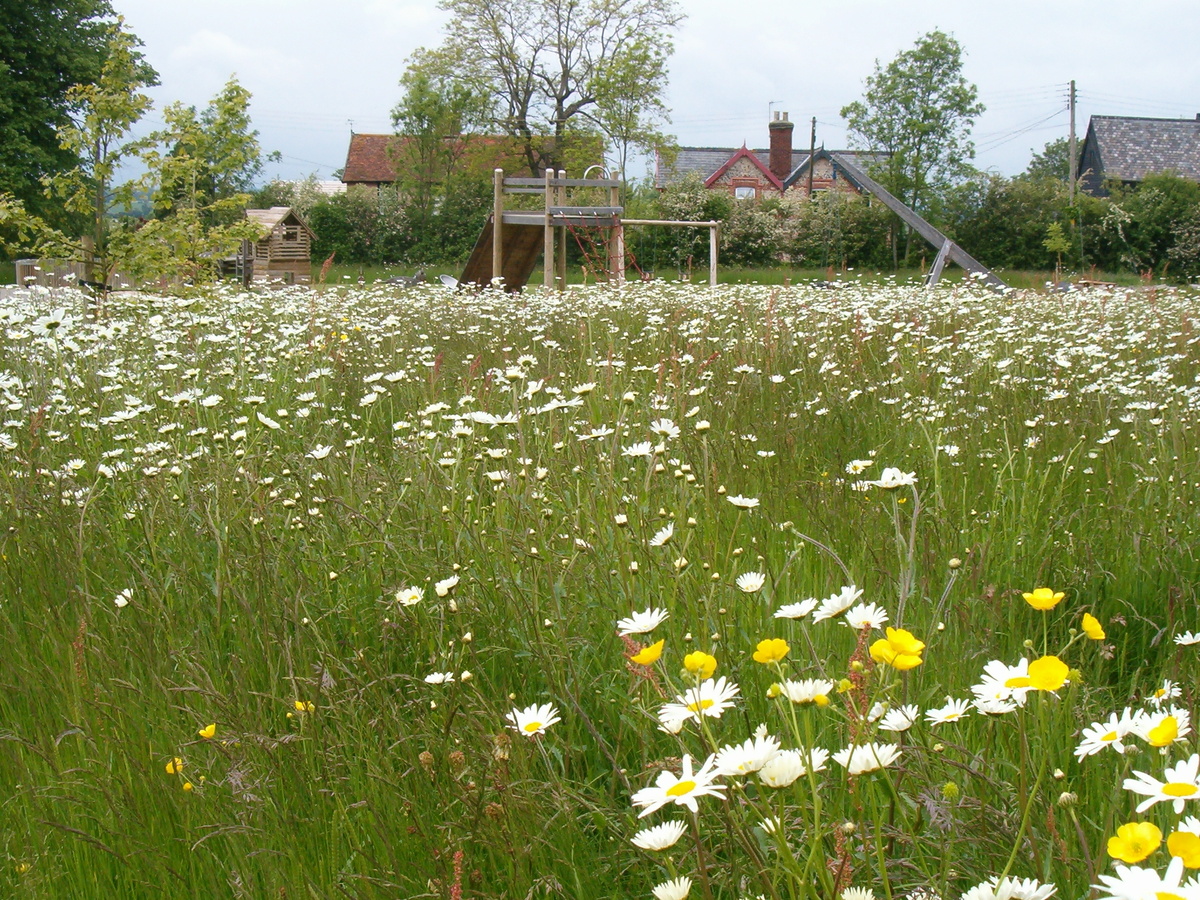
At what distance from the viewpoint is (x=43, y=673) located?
2047 mm

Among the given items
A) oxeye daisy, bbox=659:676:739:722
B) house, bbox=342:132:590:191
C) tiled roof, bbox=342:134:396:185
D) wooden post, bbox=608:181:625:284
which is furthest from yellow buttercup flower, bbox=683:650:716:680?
tiled roof, bbox=342:134:396:185

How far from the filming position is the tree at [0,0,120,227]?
28719 millimetres

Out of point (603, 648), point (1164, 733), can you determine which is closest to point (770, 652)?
point (1164, 733)

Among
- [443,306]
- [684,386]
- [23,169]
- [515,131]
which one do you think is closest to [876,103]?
[515,131]

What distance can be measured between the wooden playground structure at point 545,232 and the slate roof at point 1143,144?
144 feet

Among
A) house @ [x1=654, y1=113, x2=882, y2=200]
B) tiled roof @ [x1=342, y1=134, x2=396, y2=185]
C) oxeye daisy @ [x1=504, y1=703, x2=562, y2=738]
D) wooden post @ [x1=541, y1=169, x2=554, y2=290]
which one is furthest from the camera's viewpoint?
tiled roof @ [x1=342, y1=134, x2=396, y2=185]

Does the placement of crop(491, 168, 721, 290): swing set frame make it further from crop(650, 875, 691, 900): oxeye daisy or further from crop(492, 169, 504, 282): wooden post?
crop(650, 875, 691, 900): oxeye daisy

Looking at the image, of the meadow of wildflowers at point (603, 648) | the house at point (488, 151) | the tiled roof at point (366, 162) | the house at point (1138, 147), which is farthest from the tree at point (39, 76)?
the house at point (1138, 147)

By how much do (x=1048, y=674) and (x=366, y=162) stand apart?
74774mm

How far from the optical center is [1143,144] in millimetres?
51844

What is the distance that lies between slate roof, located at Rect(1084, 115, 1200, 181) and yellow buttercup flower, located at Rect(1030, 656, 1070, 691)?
2228 inches

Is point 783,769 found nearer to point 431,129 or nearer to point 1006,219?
point 1006,219

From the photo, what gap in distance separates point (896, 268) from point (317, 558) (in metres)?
36.2

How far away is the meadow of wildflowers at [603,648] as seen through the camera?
1.12 meters
